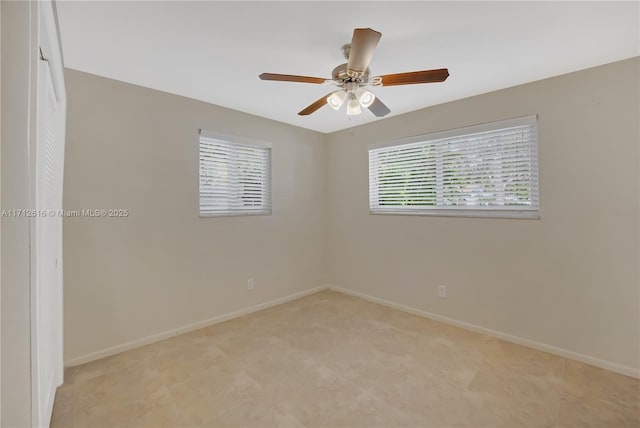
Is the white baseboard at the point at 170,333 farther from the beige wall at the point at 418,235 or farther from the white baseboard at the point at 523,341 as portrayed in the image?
the white baseboard at the point at 523,341

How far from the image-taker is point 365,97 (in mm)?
1955

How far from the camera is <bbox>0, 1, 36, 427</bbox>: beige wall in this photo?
34.5 inches

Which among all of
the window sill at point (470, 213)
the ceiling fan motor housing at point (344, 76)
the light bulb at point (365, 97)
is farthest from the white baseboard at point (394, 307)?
the ceiling fan motor housing at point (344, 76)

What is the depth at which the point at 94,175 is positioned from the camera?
2314 mm

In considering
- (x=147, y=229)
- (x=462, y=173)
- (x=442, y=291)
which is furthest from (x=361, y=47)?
(x=442, y=291)

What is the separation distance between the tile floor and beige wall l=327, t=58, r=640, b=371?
29cm

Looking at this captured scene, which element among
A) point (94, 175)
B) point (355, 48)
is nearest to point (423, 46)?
point (355, 48)

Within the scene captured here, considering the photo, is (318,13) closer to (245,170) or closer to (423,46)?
(423,46)

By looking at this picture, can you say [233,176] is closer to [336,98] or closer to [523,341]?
[336,98]

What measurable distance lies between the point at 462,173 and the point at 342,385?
229cm

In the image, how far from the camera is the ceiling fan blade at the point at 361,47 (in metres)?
1.38

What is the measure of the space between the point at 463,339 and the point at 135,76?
3.72 metres

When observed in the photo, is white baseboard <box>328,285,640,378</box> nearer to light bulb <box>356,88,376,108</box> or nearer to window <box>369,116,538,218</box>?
window <box>369,116,538,218</box>

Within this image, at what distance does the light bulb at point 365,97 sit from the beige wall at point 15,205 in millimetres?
1630
